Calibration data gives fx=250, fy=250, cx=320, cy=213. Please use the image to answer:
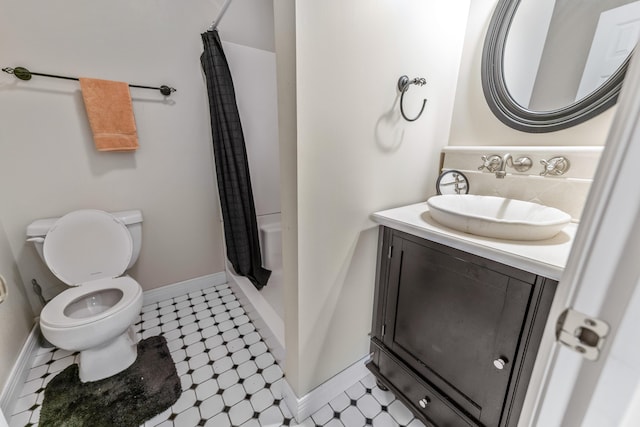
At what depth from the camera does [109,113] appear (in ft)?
4.76

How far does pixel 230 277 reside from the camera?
2.12m

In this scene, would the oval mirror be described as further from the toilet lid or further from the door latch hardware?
the toilet lid

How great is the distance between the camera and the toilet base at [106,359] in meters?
1.27

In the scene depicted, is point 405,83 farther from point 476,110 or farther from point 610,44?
point 610,44

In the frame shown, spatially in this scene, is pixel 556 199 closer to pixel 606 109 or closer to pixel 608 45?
pixel 606 109

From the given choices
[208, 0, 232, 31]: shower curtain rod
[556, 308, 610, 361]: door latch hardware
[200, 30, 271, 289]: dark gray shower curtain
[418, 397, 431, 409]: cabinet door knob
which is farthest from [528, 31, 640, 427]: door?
[208, 0, 232, 31]: shower curtain rod

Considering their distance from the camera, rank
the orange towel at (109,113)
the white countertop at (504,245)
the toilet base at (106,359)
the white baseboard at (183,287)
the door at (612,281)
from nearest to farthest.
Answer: the door at (612,281) < the white countertop at (504,245) < the toilet base at (106,359) < the orange towel at (109,113) < the white baseboard at (183,287)

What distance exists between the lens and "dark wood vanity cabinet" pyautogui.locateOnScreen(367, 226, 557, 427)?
2.39ft

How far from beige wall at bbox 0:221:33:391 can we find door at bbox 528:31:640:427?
202cm

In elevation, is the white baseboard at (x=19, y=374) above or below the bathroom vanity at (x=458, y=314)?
below

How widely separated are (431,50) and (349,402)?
1.71 metres

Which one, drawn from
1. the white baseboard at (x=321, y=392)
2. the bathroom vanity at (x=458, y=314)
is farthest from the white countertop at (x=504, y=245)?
the white baseboard at (x=321, y=392)

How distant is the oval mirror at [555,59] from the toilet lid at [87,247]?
2170 millimetres

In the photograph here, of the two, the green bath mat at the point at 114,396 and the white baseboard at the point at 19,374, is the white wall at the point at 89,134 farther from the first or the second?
the green bath mat at the point at 114,396
